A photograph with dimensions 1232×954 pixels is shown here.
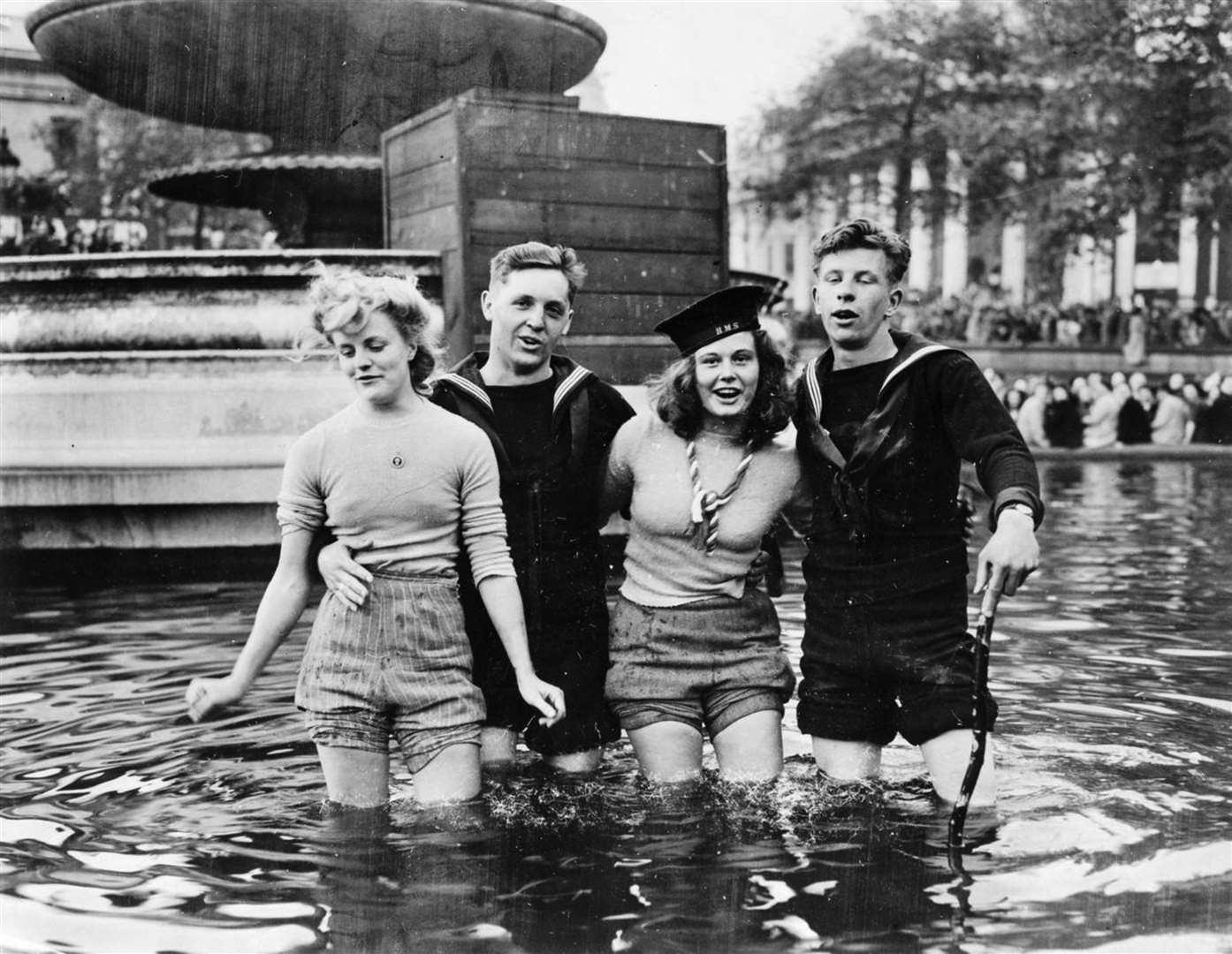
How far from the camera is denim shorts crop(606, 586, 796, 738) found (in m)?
4.76

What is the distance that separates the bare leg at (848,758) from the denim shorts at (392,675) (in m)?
1.11

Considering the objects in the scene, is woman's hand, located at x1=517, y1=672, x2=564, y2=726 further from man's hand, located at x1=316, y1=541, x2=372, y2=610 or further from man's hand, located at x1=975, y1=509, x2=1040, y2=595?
man's hand, located at x1=975, y1=509, x2=1040, y2=595

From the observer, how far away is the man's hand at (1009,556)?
4004 mm

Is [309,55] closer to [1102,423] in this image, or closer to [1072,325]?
[1102,423]

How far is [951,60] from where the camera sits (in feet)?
128

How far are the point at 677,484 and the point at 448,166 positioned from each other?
19.3 feet

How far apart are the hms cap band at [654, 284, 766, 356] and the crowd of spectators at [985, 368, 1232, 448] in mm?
21929

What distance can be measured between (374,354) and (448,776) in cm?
120

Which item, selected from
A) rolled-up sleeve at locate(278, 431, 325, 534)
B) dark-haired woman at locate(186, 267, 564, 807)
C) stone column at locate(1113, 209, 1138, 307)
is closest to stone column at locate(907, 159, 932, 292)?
stone column at locate(1113, 209, 1138, 307)

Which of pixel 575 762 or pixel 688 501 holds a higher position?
pixel 688 501

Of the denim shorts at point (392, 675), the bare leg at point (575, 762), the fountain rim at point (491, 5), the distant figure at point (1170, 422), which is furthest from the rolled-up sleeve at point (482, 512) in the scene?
the distant figure at point (1170, 422)

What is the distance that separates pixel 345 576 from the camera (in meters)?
4.29

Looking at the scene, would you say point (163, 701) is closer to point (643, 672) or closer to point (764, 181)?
point (643, 672)

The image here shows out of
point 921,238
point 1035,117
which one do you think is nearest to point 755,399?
point 1035,117
